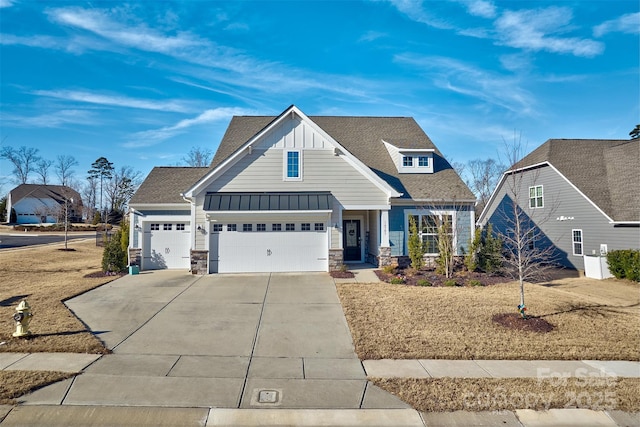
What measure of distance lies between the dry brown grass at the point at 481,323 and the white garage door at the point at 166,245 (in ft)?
28.0

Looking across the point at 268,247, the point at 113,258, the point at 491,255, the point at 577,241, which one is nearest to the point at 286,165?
the point at 268,247

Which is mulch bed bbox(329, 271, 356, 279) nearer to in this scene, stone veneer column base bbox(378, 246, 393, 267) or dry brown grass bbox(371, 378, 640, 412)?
stone veneer column base bbox(378, 246, 393, 267)

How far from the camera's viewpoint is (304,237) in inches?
602

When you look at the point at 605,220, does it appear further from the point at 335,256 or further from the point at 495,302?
the point at 335,256

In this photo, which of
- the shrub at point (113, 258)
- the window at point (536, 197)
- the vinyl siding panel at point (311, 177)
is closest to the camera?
the shrub at point (113, 258)

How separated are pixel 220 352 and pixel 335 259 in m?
8.77

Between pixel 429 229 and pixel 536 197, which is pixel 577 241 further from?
pixel 429 229

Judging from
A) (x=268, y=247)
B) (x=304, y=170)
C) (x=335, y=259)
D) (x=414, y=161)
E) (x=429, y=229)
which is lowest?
(x=335, y=259)

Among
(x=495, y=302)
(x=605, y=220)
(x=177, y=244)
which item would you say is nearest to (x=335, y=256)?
(x=495, y=302)

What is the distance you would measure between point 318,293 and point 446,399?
675 cm

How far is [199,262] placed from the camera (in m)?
14.7

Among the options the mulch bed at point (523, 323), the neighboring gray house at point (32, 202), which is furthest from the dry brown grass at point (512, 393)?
the neighboring gray house at point (32, 202)

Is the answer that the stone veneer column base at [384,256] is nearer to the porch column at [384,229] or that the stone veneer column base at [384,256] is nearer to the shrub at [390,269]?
the porch column at [384,229]

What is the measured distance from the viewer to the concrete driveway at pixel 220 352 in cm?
502
